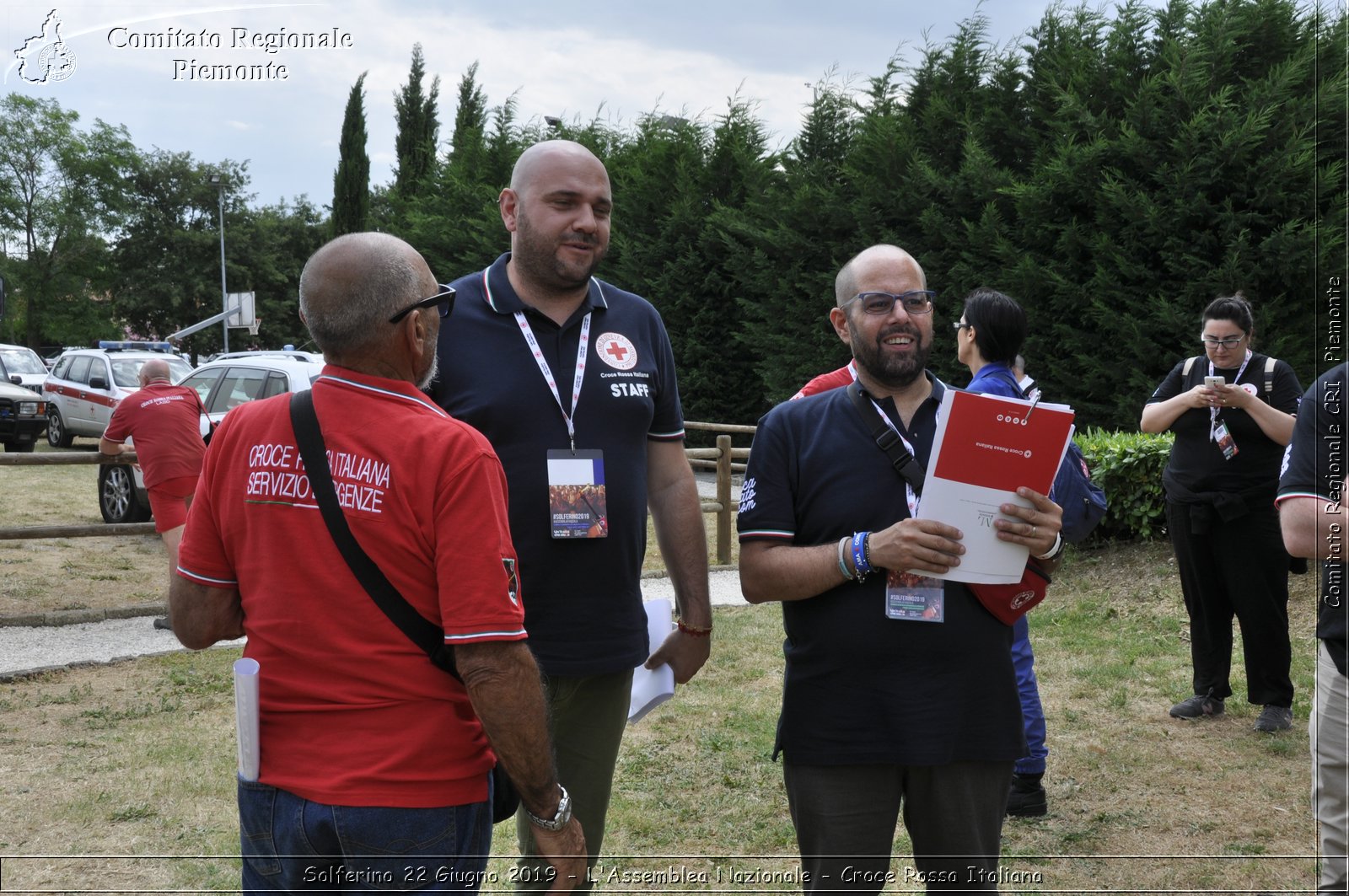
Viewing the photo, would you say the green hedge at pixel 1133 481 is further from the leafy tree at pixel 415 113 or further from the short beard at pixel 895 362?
the leafy tree at pixel 415 113

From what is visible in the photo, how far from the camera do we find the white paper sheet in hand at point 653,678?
3098 millimetres

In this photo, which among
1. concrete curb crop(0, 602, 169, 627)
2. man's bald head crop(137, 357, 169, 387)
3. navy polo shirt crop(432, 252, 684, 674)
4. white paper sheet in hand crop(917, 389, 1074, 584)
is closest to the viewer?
white paper sheet in hand crop(917, 389, 1074, 584)

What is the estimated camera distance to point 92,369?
2097 cm

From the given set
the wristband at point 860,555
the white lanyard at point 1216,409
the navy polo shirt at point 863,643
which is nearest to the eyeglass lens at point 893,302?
the navy polo shirt at point 863,643

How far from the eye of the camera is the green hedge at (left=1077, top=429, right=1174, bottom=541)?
8953 millimetres

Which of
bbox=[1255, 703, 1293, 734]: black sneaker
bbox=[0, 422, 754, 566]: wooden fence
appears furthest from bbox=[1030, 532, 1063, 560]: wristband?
bbox=[0, 422, 754, 566]: wooden fence

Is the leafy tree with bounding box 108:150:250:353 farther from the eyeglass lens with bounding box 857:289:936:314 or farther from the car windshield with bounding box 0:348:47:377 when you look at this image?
the eyeglass lens with bounding box 857:289:936:314

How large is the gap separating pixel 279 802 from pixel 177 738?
4.15 metres

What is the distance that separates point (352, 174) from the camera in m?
34.0

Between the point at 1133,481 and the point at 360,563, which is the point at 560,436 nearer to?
the point at 360,563

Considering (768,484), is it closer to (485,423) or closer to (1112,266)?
(485,423)

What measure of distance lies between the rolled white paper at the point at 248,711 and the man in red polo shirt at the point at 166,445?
6480mm

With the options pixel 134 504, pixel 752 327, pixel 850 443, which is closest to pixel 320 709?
pixel 850 443

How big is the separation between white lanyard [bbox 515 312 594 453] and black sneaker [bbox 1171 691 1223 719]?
4.52 m
